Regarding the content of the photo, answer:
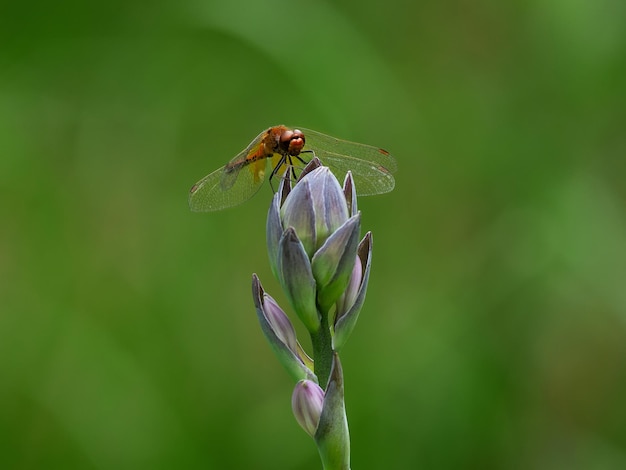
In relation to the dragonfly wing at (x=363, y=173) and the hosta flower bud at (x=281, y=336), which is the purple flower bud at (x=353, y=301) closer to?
the hosta flower bud at (x=281, y=336)

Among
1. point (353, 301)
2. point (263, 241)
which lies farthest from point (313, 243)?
point (263, 241)

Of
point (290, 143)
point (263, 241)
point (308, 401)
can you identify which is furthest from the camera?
point (263, 241)

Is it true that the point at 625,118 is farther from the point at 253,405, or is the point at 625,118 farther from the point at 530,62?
the point at 253,405

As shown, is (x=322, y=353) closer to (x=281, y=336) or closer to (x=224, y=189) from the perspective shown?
(x=281, y=336)

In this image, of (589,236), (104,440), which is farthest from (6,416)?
(589,236)

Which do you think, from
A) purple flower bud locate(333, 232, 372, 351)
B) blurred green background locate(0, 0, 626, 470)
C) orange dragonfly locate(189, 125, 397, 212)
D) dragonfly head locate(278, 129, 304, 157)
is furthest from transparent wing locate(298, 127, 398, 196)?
blurred green background locate(0, 0, 626, 470)

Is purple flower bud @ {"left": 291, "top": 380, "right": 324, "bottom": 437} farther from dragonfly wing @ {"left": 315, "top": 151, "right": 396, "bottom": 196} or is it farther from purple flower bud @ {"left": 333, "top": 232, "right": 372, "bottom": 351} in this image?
dragonfly wing @ {"left": 315, "top": 151, "right": 396, "bottom": 196}

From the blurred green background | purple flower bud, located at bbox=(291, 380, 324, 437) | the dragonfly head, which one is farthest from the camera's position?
the blurred green background
